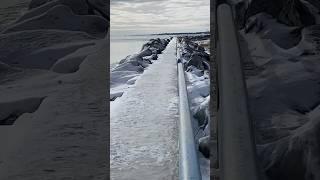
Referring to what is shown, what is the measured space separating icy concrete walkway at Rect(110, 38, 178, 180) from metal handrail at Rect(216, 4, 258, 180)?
1.31m

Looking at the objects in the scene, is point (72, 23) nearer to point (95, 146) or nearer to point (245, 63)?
point (95, 146)

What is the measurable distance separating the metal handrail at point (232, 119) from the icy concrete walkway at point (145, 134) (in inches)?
51.5

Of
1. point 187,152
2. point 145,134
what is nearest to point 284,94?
point 187,152

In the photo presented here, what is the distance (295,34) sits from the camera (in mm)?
2607

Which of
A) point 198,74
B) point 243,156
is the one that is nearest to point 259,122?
point 243,156

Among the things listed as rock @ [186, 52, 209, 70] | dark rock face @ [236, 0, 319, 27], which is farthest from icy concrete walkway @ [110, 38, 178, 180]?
rock @ [186, 52, 209, 70]

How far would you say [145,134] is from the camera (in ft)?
13.7

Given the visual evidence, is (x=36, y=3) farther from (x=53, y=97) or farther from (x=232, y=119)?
(x=232, y=119)

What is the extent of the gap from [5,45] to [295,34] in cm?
163

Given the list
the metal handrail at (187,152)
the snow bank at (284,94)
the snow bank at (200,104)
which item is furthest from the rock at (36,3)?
the snow bank at (200,104)

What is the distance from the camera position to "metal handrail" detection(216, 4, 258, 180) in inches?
60.9

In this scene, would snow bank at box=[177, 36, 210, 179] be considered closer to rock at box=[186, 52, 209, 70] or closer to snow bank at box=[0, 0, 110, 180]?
rock at box=[186, 52, 209, 70]

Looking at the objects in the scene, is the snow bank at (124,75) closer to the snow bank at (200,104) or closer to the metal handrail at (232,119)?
the snow bank at (200,104)

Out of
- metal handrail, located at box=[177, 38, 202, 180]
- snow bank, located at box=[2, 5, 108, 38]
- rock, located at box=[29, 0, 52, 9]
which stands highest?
rock, located at box=[29, 0, 52, 9]
